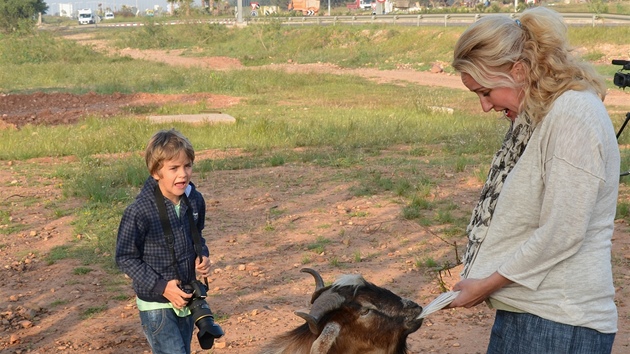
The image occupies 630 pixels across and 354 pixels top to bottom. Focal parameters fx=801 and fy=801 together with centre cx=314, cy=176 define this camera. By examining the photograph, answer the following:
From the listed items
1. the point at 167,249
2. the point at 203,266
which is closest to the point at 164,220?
the point at 167,249

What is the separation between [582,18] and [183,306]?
1367 inches

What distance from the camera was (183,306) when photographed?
4.08 meters

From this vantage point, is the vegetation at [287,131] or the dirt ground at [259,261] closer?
the dirt ground at [259,261]

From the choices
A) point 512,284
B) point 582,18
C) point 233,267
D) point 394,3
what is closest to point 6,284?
point 233,267

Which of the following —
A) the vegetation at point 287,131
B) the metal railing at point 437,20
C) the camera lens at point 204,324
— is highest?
the metal railing at point 437,20

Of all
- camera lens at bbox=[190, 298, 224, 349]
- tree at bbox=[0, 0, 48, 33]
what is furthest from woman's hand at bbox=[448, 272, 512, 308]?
tree at bbox=[0, 0, 48, 33]

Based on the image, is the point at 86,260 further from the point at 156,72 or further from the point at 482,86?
the point at 156,72

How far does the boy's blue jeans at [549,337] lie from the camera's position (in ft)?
9.18

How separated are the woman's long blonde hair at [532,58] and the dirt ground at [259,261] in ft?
11.3

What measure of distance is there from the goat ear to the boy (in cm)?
76

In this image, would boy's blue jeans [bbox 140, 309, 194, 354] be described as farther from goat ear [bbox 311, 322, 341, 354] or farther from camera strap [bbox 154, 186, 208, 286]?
goat ear [bbox 311, 322, 341, 354]

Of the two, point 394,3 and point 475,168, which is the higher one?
point 394,3

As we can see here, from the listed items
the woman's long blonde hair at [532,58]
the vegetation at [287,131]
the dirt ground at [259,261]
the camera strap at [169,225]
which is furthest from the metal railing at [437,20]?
the woman's long blonde hair at [532,58]

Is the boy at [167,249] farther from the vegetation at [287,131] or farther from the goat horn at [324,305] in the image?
the vegetation at [287,131]
